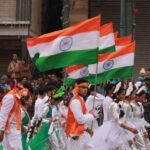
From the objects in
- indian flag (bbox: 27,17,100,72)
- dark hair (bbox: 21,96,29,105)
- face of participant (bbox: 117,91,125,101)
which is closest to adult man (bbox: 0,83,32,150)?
dark hair (bbox: 21,96,29,105)

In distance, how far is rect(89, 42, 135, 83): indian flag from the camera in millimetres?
14625

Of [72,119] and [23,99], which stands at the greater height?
[23,99]

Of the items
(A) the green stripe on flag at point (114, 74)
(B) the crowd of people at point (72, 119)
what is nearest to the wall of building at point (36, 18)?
(B) the crowd of people at point (72, 119)

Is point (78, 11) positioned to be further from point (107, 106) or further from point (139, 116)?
point (107, 106)

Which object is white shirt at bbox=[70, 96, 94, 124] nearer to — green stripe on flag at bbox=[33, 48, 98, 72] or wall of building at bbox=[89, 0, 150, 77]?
green stripe on flag at bbox=[33, 48, 98, 72]

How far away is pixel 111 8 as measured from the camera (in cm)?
2870

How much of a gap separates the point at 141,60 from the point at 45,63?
1742cm

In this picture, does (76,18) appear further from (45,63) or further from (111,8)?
(45,63)

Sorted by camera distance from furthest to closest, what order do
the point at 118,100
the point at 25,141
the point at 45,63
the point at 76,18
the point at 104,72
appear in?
1. the point at 76,18
2. the point at 104,72
3. the point at 118,100
4. the point at 25,141
5. the point at 45,63

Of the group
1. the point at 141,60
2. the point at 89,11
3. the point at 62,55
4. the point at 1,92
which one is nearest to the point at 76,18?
the point at 89,11

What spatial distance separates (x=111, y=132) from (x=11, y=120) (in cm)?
209

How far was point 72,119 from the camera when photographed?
11.6 m

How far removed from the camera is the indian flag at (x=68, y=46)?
11281 millimetres

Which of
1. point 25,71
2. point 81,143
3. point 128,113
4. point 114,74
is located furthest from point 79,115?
point 25,71
